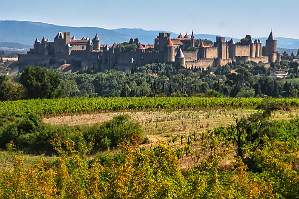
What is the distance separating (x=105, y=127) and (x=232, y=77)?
56.3 m

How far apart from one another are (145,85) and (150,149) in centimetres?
5048

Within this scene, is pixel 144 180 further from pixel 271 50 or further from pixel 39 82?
pixel 271 50

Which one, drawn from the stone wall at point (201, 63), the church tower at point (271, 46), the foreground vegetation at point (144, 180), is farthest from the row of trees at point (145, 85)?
the foreground vegetation at point (144, 180)

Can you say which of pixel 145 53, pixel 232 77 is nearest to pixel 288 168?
pixel 232 77

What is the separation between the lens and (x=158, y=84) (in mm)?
75188

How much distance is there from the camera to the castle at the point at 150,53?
113 metres

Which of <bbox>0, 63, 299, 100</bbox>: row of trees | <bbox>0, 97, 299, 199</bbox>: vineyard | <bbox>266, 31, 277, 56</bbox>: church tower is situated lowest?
<bbox>0, 63, 299, 100</bbox>: row of trees

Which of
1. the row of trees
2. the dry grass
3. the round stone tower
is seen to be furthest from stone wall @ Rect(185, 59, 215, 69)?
the dry grass

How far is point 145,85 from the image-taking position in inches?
2795

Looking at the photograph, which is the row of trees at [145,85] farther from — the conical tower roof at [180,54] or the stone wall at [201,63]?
the stone wall at [201,63]

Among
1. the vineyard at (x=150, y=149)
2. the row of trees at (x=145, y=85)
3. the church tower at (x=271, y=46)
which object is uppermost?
the church tower at (x=271, y=46)

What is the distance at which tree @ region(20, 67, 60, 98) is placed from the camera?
186ft

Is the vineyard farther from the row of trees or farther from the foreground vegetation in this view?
the row of trees

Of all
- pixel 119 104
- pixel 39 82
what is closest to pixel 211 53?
pixel 39 82
